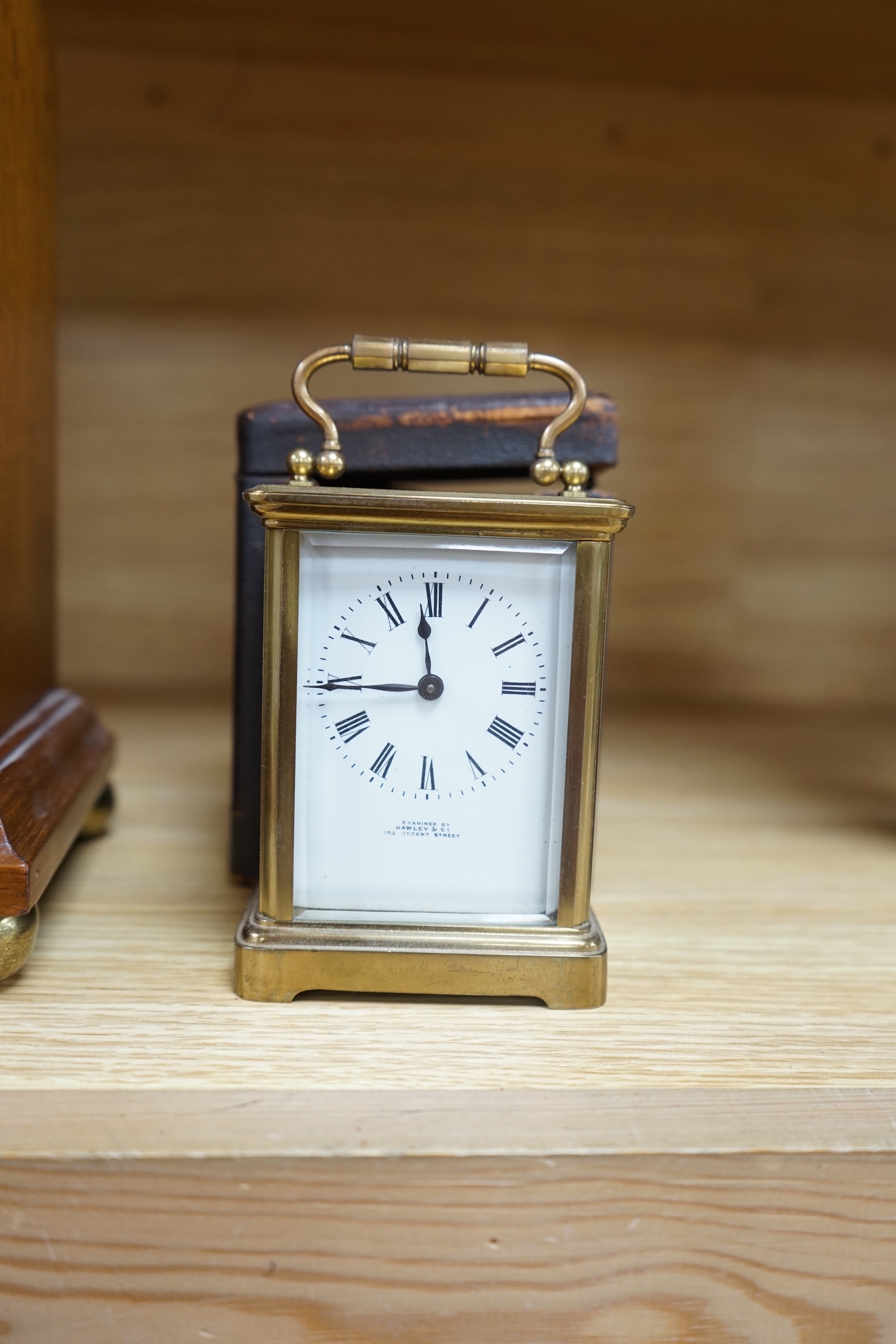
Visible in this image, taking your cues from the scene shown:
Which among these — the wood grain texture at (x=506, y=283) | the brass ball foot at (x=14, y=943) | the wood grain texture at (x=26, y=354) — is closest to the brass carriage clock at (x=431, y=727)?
the brass ball foot at (x=14, y=943)

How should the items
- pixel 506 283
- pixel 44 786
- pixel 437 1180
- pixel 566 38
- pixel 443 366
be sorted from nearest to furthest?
pixel 437 1180 < pixel 443 366 < pixel 44 786 < pixel 566 38 < pixel 506 283

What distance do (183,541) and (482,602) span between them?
37.5 inches

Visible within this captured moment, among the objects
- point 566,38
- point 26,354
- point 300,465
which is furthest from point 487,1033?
point 566,38

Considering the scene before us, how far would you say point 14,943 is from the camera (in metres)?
0.57

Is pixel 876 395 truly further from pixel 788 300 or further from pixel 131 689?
pixel 131 689

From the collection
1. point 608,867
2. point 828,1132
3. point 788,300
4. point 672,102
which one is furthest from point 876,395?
point 828,1132

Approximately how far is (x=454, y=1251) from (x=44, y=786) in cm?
39

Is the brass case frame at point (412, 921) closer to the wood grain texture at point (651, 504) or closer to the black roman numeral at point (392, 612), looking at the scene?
the black roman numeral at point (392, 612)

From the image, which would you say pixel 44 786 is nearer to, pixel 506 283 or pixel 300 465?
pixel 300 465

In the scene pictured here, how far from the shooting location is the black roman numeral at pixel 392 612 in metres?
0.60

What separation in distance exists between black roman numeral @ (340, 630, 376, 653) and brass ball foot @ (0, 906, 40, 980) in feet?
0.75

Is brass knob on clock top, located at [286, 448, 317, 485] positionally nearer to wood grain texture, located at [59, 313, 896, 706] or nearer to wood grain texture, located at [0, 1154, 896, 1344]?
→ wood grain texture, located at [0, 1154, 896, 1344]

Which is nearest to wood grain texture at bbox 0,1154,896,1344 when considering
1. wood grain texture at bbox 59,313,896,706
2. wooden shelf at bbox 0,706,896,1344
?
wooden shelf at bbox 0,706,896,1344

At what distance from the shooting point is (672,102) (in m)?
1.42
